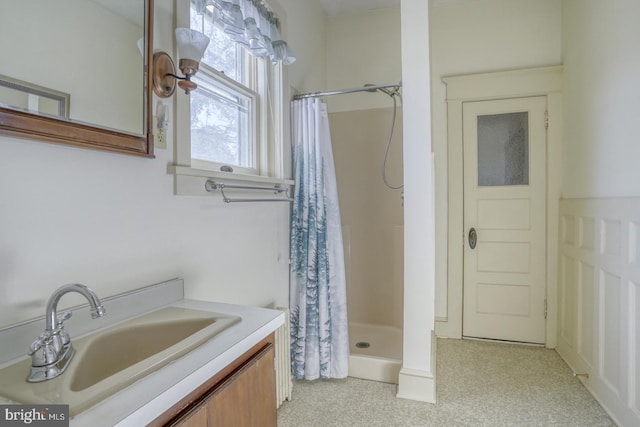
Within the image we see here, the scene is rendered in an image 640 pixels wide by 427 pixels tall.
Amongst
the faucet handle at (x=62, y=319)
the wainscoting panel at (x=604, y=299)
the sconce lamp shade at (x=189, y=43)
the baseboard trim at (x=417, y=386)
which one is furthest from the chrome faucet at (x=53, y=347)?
the wainscoting panel at (x=604, y=299)

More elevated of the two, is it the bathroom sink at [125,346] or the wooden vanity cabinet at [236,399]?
the bathroom sink at [125,346]

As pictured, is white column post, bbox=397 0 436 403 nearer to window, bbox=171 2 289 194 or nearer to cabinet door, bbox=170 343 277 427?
window, bbox=171 2 289 194

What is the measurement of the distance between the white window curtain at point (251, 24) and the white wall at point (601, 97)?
6.06 ft

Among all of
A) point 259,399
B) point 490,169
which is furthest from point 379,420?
point 490,169

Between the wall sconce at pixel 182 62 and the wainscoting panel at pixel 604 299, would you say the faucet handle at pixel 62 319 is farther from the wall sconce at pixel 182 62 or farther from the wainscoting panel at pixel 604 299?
the wainscoting panel at pixel 604 299

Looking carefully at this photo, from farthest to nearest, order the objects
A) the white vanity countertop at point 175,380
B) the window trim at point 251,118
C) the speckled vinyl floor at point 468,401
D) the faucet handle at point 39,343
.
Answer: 1. the speckled vinyl floor at point 468,401
2. the window trim at point 251,118
3. the faucet handle at point 39,343
4. the white vanity countertop at point 175,380

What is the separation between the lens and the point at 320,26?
9.77ft

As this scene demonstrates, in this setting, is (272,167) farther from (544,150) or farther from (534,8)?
(534,8)

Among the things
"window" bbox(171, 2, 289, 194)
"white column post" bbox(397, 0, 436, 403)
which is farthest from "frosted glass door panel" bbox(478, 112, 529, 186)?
"window" bbox(171, 2, 289, 194)

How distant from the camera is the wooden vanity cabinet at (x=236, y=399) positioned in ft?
Result: 2.45

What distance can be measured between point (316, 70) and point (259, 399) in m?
2.58

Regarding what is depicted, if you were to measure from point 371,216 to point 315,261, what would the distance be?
3.41 ft

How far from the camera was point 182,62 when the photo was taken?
124 centimetres

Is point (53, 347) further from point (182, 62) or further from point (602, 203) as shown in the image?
point (602, 203)
